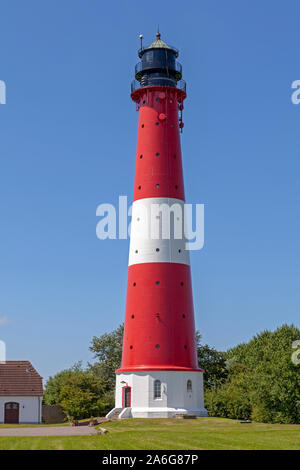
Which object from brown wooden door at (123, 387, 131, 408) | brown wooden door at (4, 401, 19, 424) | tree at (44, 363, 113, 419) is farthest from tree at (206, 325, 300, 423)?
brown wooden door at (4, 401, 19, 424)

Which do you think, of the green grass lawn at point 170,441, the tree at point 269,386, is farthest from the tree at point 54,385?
the green grass lawn at point 170,441

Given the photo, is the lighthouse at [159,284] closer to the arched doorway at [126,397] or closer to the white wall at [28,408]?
the arched doorway at [126,397]

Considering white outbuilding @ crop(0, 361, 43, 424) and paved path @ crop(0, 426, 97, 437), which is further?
white outbuilding @ crop(0, 361, 43, 424)

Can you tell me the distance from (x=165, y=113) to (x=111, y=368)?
30016 mm

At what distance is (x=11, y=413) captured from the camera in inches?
2381

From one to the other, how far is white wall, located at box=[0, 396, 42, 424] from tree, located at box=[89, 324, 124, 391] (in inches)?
438

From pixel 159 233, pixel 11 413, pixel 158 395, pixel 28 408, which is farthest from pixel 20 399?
pixel 159 233

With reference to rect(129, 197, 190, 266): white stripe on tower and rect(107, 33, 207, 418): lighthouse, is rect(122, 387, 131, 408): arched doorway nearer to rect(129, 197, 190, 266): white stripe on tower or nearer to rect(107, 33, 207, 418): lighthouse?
rect(107, 33, 207, 418): lighthouse

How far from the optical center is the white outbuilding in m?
60.4

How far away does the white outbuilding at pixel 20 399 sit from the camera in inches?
2377

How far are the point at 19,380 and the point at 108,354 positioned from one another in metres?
13.8
